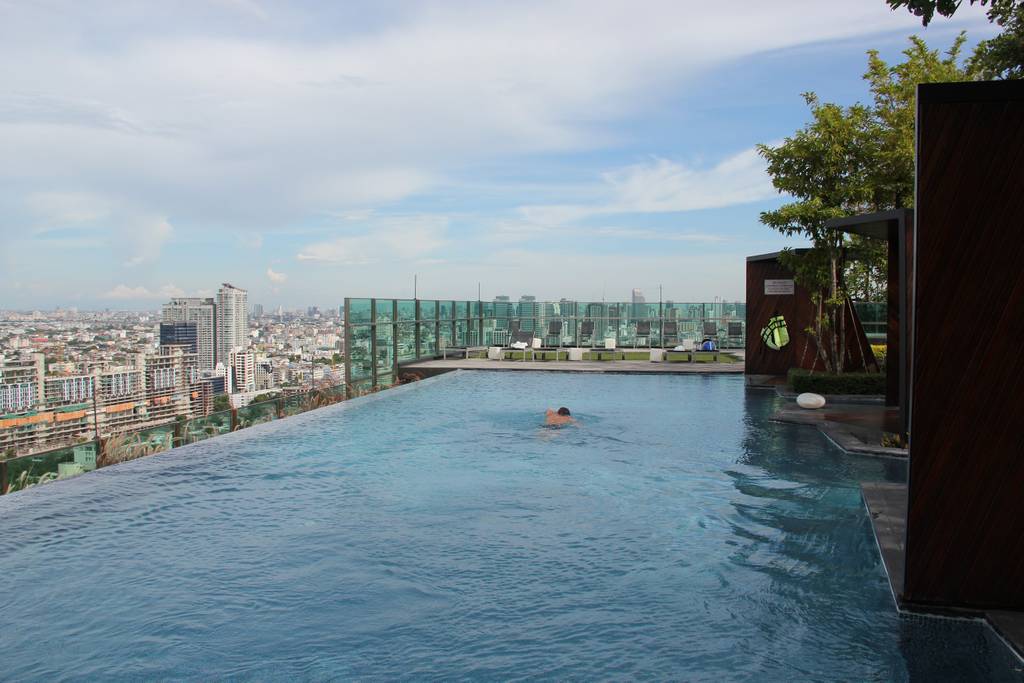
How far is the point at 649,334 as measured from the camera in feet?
78.9

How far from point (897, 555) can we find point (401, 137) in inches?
727

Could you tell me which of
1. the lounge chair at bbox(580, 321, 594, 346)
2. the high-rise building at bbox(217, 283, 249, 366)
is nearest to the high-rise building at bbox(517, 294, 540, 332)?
the lounge chair at bbox(580, 321, 594, 346)

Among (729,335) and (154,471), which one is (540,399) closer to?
(154,471)

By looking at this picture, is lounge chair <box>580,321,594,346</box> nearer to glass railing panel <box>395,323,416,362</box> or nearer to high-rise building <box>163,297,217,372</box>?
glass railing panel <box>395,323,416,362</box>

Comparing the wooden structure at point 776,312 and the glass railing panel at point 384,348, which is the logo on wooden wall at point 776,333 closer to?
the wooden structure at point 776,312

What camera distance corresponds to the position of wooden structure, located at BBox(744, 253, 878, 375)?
1535cm

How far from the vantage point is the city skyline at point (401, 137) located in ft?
51.2

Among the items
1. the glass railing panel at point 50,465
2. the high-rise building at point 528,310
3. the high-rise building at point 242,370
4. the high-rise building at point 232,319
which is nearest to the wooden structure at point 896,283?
the glass railing panel at point 50,465

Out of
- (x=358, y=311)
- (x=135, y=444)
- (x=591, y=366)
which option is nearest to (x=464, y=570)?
(x=135, y=444)

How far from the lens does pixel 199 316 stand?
17.1 meters

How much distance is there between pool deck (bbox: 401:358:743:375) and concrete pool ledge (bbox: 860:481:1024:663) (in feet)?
36.6

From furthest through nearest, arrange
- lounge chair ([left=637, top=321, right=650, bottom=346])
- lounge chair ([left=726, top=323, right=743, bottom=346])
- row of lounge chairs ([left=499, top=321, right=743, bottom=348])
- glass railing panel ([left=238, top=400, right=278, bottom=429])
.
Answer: lounge chair ([left=637, top=321, right=650, bottom=346]) → lounge chair ([left=726, top=323, right=743, bottom=346]) → row of lounge chairs ([left=499, top=321, right=743, bottom=348]) → glass railing panel ([left=238, top=400, right=278, bottom=429])

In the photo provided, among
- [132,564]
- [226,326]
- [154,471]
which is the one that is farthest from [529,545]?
[226,326]

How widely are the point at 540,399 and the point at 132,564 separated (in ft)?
29.9
